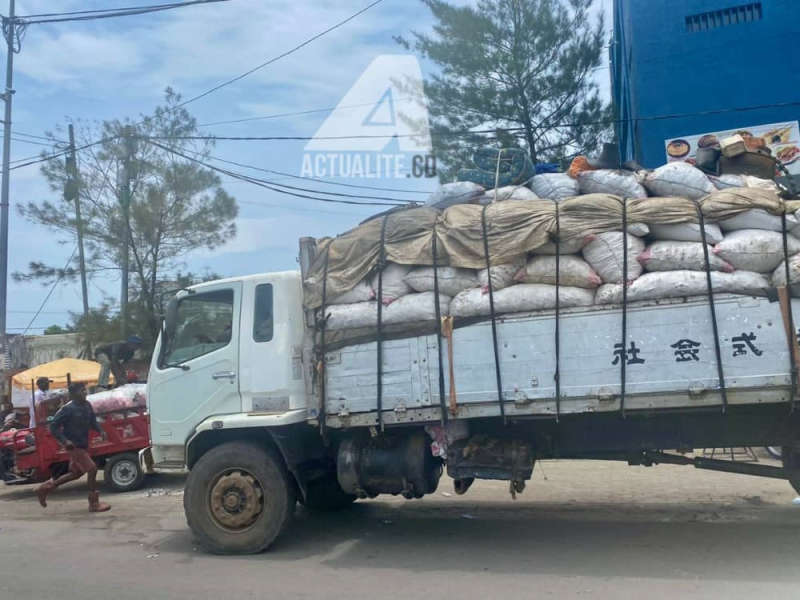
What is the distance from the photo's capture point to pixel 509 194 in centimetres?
644

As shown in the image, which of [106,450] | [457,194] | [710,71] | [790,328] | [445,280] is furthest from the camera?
[710,71]

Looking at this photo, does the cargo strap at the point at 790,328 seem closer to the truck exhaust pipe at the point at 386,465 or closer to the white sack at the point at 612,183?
the white sack at the point at 612,183

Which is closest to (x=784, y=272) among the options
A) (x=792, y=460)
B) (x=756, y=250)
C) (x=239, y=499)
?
(x=756, y=250)

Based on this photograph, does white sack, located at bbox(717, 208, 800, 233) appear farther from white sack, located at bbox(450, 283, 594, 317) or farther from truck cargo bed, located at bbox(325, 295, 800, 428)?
white sack, located at bbox(450, 283, 594, 317)

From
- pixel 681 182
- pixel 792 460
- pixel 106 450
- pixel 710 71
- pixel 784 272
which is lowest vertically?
pixel 106 450

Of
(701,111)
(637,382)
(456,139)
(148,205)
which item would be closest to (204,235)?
(148,205)

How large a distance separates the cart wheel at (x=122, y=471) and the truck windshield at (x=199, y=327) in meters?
4.25

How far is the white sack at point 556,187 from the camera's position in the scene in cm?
632

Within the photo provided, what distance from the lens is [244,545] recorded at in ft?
20.9

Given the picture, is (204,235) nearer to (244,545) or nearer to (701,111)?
(701,111)

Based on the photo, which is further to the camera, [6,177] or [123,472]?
[6,177]

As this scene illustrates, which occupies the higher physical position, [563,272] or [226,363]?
[563,272]

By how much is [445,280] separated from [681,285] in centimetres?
176

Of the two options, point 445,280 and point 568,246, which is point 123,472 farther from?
point 568,246
